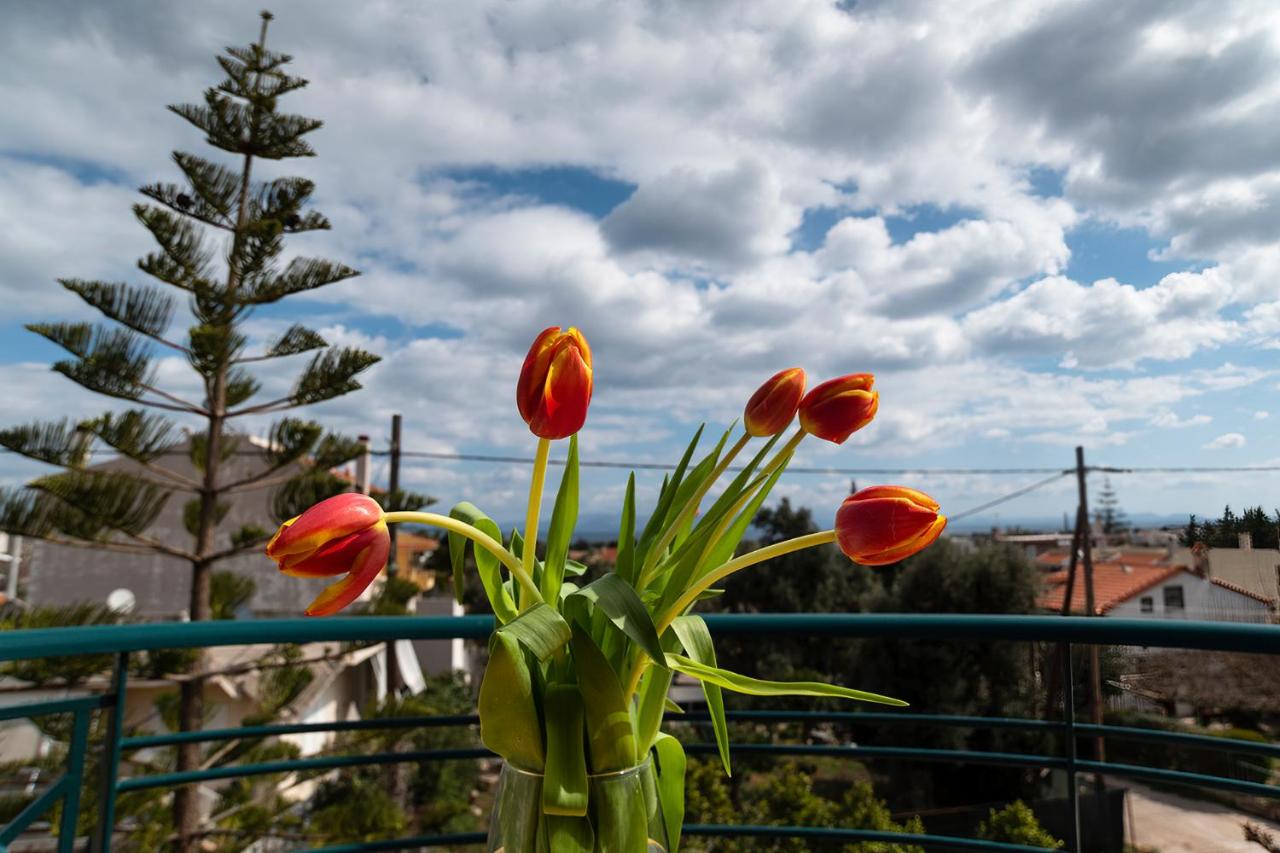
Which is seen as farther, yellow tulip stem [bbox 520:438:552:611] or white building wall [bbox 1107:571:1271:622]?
white building wall [bbox 1107:571:1271:622]

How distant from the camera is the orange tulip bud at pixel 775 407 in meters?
0.58

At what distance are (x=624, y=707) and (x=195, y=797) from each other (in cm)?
593

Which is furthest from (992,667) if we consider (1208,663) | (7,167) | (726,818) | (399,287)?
(7,167)

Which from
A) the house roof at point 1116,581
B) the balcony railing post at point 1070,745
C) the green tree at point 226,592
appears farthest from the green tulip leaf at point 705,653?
the green tree at point 226,592

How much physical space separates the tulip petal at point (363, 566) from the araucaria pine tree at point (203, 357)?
17.2ft

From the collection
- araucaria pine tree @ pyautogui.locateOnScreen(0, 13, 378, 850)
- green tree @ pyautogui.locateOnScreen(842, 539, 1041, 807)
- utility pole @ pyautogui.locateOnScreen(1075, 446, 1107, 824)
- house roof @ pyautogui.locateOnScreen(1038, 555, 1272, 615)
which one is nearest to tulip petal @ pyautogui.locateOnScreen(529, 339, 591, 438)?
house roof @ pyautogui.locateOnScreen(1038, 555, 1272, 615)

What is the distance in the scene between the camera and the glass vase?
51 centimetres

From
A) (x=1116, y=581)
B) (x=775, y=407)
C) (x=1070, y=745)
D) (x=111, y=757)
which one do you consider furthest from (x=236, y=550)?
(x=1116, y=581)

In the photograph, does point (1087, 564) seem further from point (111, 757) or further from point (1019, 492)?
point (111, 757)

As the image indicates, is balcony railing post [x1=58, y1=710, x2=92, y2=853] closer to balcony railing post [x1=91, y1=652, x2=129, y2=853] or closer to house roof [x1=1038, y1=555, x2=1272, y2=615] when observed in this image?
balcony railing post [x1=91, y1=652, x2=129, y2=853]

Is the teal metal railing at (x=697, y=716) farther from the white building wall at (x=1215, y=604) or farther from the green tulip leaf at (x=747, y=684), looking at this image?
the green tulip leaf at (x=747, y=684)

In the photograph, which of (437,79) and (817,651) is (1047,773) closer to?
(817,651)

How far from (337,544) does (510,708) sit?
0.48ft

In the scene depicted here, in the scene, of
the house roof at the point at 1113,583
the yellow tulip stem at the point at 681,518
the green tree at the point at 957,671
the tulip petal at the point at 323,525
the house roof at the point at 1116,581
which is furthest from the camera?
the green tree at the point at 957,671
